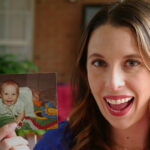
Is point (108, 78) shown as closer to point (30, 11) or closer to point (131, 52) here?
point (131, 52)

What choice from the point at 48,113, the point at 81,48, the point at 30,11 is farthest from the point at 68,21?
the point at 48,113

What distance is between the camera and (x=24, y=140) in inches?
27.5

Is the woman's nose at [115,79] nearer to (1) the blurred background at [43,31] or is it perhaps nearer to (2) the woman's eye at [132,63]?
(2) the woman's eye at [132,63]

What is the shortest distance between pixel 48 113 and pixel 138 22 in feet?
1.39

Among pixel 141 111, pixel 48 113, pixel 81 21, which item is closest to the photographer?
pixel 48 113

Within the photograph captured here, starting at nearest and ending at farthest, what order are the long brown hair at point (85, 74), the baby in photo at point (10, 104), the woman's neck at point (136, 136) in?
the baby in photo at point (10, 104), the long brown hair at point (85, 74), the woman's neck at point (136, 136)

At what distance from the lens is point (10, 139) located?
680mm

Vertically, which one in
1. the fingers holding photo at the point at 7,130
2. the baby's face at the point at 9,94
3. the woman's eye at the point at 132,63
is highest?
the woman's eye at the point at 132,63

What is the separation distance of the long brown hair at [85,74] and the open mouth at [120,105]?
13 cm

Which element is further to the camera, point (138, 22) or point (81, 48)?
point (81, 48)

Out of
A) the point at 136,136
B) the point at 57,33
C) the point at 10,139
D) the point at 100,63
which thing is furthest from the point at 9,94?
the point at 57,33

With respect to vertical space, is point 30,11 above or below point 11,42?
above

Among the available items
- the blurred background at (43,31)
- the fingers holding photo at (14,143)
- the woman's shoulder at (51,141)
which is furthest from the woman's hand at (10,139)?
the blurred background at (43,31)

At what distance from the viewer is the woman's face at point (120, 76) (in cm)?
73
